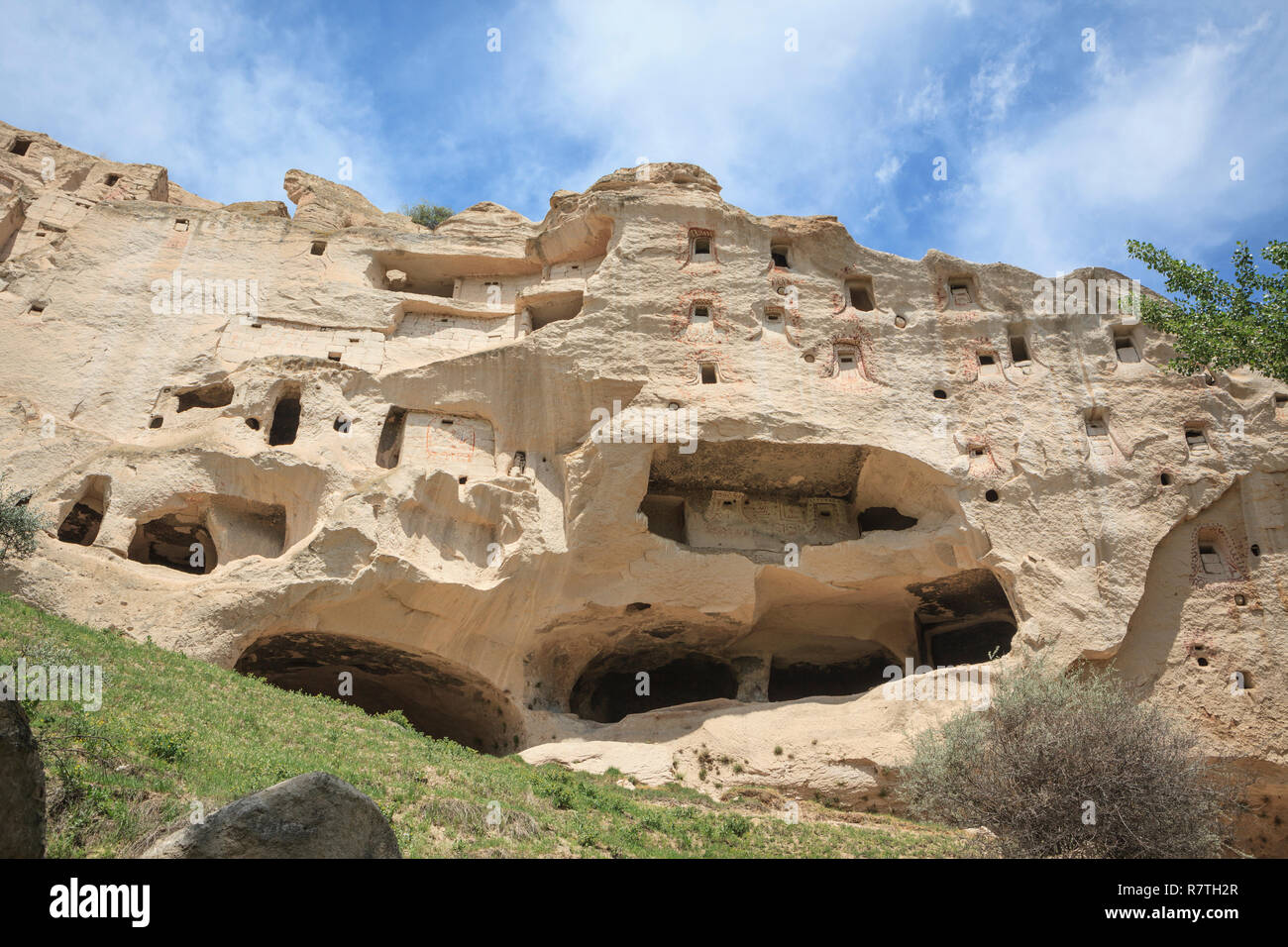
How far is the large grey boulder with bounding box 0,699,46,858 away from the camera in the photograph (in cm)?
448

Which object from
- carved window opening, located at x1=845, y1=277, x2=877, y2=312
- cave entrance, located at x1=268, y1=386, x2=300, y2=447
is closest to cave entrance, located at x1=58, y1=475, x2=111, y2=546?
cave entrance, located at x1=268, y1=386, x2=300, y2=447

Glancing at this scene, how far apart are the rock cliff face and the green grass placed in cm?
203

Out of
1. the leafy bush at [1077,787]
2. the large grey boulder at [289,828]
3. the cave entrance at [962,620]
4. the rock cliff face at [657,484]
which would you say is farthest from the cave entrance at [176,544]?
the large grey boulder at [289,828]

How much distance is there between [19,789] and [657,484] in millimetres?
17449

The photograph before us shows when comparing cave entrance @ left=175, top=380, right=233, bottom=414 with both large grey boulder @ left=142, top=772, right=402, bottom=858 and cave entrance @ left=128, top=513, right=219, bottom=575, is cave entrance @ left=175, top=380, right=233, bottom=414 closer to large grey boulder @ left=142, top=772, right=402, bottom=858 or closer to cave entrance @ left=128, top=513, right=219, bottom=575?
cave entrance @ left=128, top=513, right=219, bottom=575

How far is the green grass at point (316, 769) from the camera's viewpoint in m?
8.62

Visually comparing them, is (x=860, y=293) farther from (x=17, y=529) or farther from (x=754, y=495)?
(x=17, y=529)

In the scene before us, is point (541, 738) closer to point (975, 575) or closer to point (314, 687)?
point (314, 687)

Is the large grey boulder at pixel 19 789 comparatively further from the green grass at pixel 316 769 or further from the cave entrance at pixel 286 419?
the cave entrance at pixel 286 419

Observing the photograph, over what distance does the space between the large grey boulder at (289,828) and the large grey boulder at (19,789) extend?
73cm

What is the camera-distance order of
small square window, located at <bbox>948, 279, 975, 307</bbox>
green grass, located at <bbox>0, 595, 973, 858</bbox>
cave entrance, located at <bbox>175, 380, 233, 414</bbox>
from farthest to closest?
1. small square window, located at <bbox>948, 279, 975, 307</bbox>
2. cave entrance, located at <bbox>175, 380, 233, 414</bbox>
3. green grass, located at <bbox>0, 595, 973, 858</bbox>

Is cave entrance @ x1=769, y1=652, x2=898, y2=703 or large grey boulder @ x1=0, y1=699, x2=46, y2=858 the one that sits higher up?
cave entrance @ x1=769, y1=652, x2=898, y2=703

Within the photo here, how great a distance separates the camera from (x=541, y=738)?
1830 centimetres

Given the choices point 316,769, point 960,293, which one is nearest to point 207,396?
point 316,769
